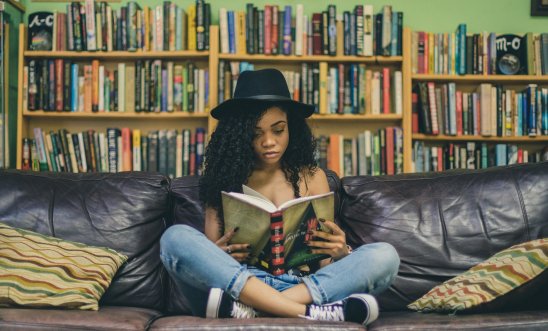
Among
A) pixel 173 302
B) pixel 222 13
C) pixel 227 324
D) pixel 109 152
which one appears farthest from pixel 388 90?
pixel 227 324

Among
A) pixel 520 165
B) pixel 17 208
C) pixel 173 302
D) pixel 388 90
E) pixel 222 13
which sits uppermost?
pixel 222 13

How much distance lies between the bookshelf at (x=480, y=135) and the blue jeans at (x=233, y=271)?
73.5 inches

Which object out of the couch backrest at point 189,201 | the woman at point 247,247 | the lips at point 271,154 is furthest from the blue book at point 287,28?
the lips at point 271,154

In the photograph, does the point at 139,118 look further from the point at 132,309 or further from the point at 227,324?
the point at 227,324

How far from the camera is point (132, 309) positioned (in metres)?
1.69

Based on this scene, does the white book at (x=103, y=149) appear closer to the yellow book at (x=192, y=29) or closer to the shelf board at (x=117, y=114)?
the shelf board at (x=117, y=114)

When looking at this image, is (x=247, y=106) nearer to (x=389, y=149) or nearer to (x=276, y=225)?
(x=276, y=225)

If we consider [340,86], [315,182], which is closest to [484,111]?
[340,86]

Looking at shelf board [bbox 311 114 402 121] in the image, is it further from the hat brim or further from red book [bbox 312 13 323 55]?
the hat brim

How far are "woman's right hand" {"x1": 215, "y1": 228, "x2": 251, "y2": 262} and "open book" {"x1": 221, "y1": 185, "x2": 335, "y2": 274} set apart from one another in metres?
0.01

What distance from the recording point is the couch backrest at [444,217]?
1774 millimetres

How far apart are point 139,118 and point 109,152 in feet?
0.93

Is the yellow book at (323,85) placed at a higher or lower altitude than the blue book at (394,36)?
lower

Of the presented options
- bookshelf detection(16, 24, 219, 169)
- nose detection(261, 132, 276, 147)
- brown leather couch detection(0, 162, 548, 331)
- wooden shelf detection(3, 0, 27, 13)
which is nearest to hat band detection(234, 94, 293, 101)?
nose detection(261, 132, 276, 147)
